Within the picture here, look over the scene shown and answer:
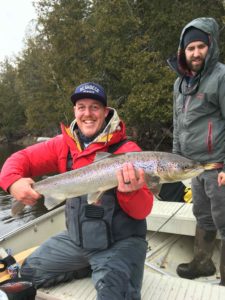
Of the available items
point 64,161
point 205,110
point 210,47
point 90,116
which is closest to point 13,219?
point 64,161

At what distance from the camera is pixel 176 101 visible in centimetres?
377

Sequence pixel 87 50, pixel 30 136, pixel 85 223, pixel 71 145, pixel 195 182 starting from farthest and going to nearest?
pixel 30 136, pixel 87 50, pixel 195 182, pixel 71 145, pixel 85 223

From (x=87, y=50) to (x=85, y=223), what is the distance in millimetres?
19638

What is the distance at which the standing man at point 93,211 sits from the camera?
2.79 meters

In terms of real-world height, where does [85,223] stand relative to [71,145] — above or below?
below

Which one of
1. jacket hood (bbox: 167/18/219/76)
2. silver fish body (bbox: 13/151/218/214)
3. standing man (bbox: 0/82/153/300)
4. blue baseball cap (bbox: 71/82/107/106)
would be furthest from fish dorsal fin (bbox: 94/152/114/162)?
jacket hood (bbox: 167/18/219/76)

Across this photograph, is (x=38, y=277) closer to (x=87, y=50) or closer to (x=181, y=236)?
(x=181, y=236)

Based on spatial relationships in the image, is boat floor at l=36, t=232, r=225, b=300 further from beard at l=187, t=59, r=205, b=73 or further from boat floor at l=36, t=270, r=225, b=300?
beard at l=187, t=59, r=205, b=73

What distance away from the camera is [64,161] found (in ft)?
10.9

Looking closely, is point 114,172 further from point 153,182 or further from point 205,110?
point 205,110

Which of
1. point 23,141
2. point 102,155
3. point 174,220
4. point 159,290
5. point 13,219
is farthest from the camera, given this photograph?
point 23,141

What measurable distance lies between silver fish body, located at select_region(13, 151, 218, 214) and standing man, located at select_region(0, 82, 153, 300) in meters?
0.07

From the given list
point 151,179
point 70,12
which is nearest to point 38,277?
point 151,179

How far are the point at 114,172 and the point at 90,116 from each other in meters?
0.78
